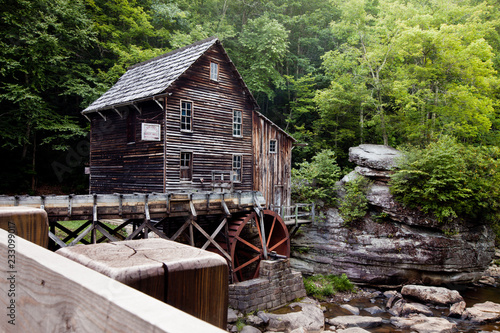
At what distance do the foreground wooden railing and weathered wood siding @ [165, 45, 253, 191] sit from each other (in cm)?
1435

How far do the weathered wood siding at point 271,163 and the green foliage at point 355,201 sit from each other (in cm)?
353

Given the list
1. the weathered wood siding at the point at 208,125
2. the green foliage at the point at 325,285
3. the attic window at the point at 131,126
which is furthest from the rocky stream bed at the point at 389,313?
the attic window at the point at 131,126

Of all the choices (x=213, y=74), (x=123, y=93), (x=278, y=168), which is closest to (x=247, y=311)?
(x=278, y=168)

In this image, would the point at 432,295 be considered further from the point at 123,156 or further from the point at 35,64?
the point at 35,64

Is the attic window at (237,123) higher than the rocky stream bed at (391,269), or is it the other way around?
the attic window at (237,123)

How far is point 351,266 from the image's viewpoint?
17.7 meters

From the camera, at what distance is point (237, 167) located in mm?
18172

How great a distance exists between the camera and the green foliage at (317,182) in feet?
68.6

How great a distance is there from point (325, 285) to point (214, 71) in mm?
12555

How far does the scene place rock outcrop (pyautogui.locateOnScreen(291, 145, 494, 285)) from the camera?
56.3 ft

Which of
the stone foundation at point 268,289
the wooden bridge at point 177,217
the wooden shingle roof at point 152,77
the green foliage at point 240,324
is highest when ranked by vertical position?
the wooden shingle roof at point 152,77

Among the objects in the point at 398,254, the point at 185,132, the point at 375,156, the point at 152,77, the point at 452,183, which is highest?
the point at 152,77

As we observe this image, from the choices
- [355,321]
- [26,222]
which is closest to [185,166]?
[355,321]

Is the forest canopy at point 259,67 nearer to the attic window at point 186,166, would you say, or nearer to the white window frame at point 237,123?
the white window frame at point 237,123
